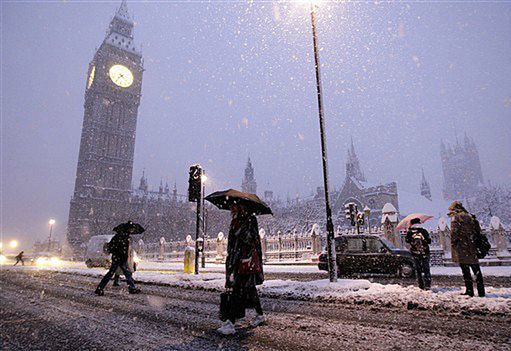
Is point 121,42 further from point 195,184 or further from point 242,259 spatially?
point 242,259

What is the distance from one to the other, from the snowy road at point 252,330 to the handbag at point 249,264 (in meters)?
0.72

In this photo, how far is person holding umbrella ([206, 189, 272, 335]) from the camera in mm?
3949

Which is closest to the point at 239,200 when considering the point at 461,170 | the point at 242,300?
the point at 242,300

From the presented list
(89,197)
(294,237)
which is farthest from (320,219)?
(89,197)

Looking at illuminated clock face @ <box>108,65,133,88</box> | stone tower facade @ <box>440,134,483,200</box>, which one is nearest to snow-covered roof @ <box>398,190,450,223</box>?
illuminated clock face @ <box>108,65,133,88</box>

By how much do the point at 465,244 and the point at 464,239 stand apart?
11 cm

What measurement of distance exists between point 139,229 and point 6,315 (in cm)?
358

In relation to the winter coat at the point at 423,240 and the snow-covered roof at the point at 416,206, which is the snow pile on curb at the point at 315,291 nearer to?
the winter coat at the point at 423,240

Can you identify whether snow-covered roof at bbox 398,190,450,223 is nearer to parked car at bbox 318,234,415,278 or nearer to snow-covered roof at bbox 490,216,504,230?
snow-covered roof at bbox 490,216,504,230

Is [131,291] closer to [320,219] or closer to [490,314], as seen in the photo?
[490,314]

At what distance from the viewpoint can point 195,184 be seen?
42.1 feet

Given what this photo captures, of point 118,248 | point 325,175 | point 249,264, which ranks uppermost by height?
point 325,175

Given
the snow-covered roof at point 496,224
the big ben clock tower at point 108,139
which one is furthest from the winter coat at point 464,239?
the big ben clock tower at point 108,139

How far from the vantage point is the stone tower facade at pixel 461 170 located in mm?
161875
